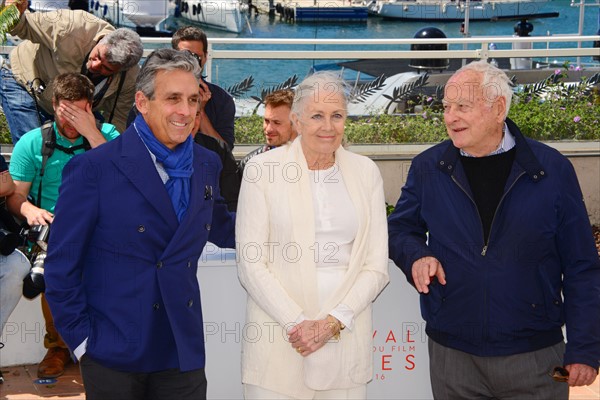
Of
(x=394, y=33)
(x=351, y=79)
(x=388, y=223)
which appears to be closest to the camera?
(x=388, y=223)

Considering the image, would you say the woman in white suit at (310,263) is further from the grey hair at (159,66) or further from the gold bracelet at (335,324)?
the grey hair at (159,66)

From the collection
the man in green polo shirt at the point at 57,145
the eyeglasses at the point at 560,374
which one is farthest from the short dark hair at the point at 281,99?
the eyeglasses at the point at 560,374

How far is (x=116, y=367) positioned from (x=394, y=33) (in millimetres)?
42809

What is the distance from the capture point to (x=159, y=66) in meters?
3.88

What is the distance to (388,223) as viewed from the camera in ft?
14.7

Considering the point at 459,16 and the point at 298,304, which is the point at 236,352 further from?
the point at 459,16

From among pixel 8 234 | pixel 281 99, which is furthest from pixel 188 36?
pixel 8 234

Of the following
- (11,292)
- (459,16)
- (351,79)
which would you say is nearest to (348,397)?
(11,292)

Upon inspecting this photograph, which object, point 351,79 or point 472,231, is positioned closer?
point 472,231

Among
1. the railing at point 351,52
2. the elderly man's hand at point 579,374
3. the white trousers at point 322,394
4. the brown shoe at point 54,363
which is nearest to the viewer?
the elderly man's hand at point 579,374

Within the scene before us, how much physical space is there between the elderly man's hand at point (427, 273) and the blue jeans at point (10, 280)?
2281 mm

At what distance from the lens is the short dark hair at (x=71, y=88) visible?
5.48 metres

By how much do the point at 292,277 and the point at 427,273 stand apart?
1.85ft

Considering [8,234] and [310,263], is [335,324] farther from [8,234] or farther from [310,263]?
[8,234]
